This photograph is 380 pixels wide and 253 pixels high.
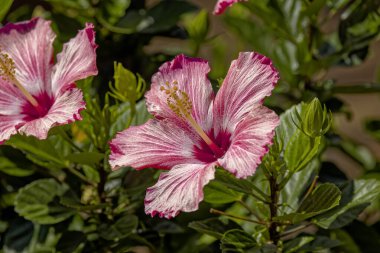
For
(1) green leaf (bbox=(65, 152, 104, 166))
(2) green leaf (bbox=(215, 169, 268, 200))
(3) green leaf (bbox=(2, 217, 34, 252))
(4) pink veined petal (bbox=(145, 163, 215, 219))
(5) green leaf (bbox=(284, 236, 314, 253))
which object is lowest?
(3) green leaf (bbox=(2, 217, 34, 252))

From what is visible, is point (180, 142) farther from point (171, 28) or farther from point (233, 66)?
point (171, 28)

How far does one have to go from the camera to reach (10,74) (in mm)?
1045

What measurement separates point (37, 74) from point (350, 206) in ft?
1.68

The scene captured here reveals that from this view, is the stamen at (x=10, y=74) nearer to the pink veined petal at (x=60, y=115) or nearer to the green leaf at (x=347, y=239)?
the pink veined petal at (x=60, y=115)

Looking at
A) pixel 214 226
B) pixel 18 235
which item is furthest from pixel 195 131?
pixel 18 235

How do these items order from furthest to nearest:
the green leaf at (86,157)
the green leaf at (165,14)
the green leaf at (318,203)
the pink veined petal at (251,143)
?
the green leaf at (165,14) < the green leaf at (86,157) < the green leaf at (318,203) < the pink veined petal at (251,143)

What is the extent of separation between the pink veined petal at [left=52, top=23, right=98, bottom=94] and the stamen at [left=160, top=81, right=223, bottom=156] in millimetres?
106

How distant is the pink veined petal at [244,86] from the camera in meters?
0.92

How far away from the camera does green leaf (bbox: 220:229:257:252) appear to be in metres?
→ 0.99

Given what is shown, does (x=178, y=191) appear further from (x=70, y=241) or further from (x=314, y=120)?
(x=70, y=241)

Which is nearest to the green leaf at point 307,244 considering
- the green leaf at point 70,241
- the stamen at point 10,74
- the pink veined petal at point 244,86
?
the pink veined petal at point 244,86

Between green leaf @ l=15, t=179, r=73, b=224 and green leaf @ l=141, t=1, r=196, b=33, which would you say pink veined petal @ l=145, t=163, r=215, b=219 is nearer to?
green leaf @ l=15, t=179, r=73, b=224

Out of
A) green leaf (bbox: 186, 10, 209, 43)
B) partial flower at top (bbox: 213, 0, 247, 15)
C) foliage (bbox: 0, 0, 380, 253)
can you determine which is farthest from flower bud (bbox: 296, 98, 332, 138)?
green leaf (bbox: 186, 10, 209, 43)

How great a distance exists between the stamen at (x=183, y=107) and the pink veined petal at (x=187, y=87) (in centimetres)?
1
